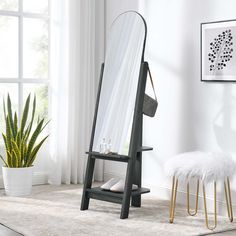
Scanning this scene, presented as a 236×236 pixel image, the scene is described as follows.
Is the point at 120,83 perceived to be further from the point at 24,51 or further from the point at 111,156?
the point at 24,51

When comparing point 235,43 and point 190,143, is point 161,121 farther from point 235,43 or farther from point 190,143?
point 235,43

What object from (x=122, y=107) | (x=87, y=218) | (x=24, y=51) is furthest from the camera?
(x=24, y=51)

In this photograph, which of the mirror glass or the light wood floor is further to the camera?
the mirror glass

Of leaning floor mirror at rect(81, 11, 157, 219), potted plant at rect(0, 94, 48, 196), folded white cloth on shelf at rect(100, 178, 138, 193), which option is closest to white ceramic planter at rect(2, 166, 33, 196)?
potted plant at rect(0, 94, 48, 196)

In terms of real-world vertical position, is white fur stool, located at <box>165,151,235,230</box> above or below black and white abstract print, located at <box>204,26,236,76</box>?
below

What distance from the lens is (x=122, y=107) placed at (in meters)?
4.82

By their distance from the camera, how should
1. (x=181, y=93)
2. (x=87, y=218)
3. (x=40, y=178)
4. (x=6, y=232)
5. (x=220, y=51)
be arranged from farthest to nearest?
(x=40, y=178)
(x=181, y=93)
(x=220, y=51)
(x=87, y=218)
(x=6, y=232)

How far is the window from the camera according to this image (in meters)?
5.73

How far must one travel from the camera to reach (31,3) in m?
5.88

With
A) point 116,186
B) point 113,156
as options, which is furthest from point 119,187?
point 113,156

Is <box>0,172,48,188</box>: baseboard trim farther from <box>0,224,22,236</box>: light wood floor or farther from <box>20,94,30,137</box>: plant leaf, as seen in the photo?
<box>0,224,22,236</box>: light wood floor

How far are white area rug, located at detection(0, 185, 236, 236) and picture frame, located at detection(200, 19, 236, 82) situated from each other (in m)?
1.09

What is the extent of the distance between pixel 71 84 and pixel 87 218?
5.92ft

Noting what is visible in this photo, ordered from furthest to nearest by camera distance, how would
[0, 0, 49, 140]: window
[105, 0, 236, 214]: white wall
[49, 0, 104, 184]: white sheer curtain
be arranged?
[49, 0, 104, 184]: white sheer curtain
[0, 0, 49, 140]: window
[105, 0, 236, 214]: white wall
